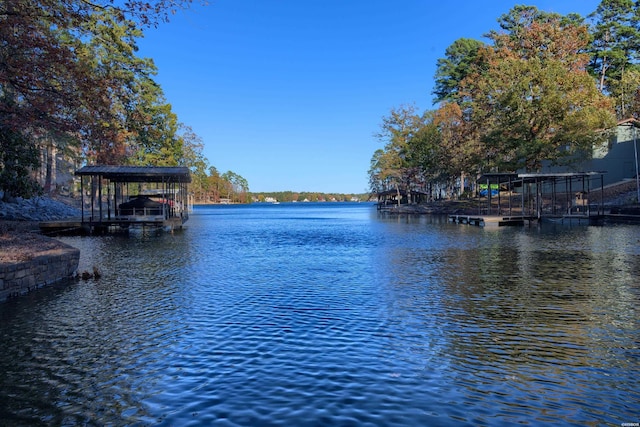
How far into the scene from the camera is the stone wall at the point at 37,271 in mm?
11234

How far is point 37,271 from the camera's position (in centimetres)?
1261

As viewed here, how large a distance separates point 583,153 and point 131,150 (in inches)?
2144

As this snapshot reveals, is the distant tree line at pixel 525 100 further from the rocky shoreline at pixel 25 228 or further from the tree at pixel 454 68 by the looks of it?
the rocky shoreline at pixel 25 228

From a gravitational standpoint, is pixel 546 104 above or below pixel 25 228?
above

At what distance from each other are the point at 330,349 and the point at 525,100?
40.4m

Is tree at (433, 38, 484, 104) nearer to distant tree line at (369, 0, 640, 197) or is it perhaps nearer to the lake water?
distant tree line at (369, 0, 640, 197)

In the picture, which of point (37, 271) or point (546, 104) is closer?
point (37, 271)

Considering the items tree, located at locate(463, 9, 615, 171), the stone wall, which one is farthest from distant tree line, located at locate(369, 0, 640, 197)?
the stone wall

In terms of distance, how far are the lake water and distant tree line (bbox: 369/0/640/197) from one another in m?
28.5

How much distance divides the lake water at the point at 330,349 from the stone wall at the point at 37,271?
63 centimetres

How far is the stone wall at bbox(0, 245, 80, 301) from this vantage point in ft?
36.9

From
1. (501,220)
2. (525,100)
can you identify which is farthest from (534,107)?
(501,220)

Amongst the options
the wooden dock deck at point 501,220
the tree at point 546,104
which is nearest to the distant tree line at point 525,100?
the tree at point 546,104

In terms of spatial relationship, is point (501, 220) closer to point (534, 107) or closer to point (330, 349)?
point (534, 107)
